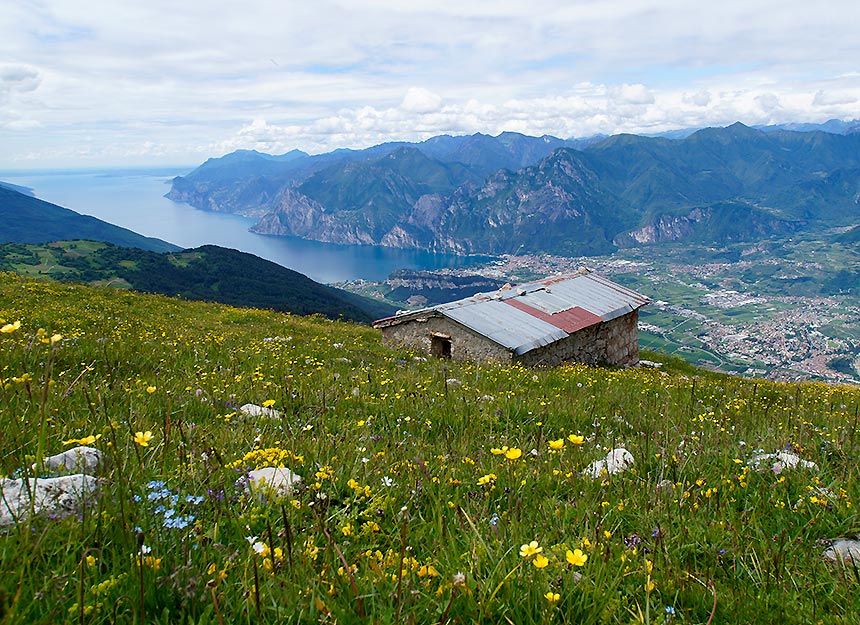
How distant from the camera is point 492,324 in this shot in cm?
2220

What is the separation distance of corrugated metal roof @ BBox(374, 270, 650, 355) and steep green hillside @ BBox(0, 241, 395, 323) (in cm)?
11007

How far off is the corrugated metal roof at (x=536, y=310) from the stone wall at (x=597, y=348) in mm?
484

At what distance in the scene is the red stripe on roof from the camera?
77.0 feet

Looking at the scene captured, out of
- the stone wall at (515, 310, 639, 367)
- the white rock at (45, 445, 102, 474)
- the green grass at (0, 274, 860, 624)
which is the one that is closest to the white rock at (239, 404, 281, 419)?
the green grass at (0, 274, 860, 624)

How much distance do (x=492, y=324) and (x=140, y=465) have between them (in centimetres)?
1952

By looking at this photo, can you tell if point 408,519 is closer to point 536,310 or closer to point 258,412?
point 258,412

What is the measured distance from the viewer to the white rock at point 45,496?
2572 millimetres

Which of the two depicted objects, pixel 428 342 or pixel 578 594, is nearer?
pixel 578 594

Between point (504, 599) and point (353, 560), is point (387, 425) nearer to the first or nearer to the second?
point (353, 560)

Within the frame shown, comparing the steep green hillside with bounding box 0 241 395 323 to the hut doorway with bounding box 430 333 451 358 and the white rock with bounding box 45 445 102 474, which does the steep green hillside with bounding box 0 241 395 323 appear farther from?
the white rock with bounding box 45 445 102 474

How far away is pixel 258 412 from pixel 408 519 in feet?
10.3

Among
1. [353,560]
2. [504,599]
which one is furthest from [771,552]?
[353,560]

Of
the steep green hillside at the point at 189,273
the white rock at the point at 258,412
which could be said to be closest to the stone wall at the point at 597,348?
the white rock at the point at 258,412

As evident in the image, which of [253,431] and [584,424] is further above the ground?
[253,431]
